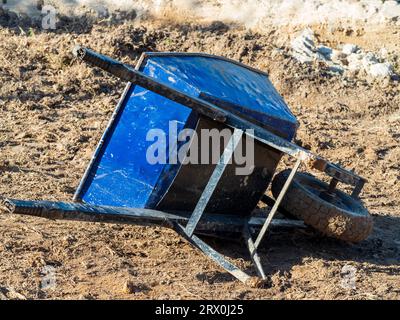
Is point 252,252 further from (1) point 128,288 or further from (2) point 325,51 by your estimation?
(2) point 325,51

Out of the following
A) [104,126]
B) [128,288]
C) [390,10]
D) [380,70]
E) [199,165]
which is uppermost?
[390,10]

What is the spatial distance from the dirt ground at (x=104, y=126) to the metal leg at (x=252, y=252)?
0.30ft

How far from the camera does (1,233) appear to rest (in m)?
6.07

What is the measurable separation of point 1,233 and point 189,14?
25.3 feet

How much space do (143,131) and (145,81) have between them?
79 centimetres

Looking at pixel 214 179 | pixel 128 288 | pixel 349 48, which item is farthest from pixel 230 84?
pixel 349 48

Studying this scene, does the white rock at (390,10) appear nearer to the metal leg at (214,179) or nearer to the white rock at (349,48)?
the white rock at (349,48)

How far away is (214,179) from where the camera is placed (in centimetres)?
599

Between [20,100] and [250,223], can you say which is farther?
[20,100]

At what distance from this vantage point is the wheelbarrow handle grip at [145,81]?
5059mm

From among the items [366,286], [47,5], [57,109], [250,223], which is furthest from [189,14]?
[366,286]

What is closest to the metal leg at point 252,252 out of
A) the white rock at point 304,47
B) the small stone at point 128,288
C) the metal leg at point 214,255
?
the metal leg at point 214,255

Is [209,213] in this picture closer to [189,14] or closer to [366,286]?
[366,286]

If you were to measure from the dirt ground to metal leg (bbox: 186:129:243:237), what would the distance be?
0.32 m
